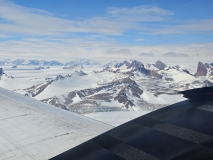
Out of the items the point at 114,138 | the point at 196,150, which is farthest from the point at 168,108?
the point at 196,150

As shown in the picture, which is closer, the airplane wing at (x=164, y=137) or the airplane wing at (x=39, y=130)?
the airplane wing at (x=164, y=137)

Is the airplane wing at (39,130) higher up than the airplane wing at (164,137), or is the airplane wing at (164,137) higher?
the airplane wing at (164,137)

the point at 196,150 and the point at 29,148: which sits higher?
the point at 196,150

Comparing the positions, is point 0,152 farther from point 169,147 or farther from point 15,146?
point 169,147

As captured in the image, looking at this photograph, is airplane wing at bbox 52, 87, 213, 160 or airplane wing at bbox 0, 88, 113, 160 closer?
airplane wing at bbox 52, 87, 213, 160

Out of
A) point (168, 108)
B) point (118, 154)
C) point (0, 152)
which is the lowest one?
point (0, 152)
